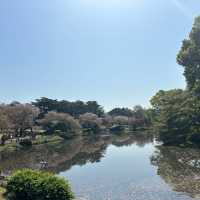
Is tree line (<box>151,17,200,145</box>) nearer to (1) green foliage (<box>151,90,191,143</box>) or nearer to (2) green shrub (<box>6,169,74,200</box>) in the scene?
(1) green foliage (<box>151,90,191,143</box>)

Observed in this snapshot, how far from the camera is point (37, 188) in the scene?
1277cm

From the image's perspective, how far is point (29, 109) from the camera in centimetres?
5816

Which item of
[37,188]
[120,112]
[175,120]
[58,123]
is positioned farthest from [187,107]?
[120,112]

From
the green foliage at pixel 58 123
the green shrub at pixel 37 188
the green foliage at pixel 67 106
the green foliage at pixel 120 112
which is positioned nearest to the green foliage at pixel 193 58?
the green shrub at pixel 37 188

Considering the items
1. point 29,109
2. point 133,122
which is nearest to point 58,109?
point 133,122

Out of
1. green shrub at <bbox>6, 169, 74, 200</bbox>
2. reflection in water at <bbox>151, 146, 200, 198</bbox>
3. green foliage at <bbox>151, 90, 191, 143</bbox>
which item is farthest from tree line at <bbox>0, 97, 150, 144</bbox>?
green shrub at <bbox>6, 169, 74, 200</bbox>

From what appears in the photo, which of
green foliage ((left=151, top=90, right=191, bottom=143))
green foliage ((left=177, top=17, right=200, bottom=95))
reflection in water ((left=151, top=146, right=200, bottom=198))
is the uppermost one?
green foliage ((left=177, top=17, right=200, bottom=95))

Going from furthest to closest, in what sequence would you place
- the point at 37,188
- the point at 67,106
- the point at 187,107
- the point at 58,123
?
the point at 67,106 < the point at 58,123 < the point at 187,107 < the point at 37,188

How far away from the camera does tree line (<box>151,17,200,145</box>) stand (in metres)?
36.8

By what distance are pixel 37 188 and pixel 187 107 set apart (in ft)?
99.2

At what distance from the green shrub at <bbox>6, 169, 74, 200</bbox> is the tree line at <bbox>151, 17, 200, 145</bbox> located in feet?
86.0

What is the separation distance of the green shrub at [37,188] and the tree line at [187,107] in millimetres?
26213

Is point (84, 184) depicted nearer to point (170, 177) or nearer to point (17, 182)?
point (170, 177)

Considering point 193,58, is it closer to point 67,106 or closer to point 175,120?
point 175,120
